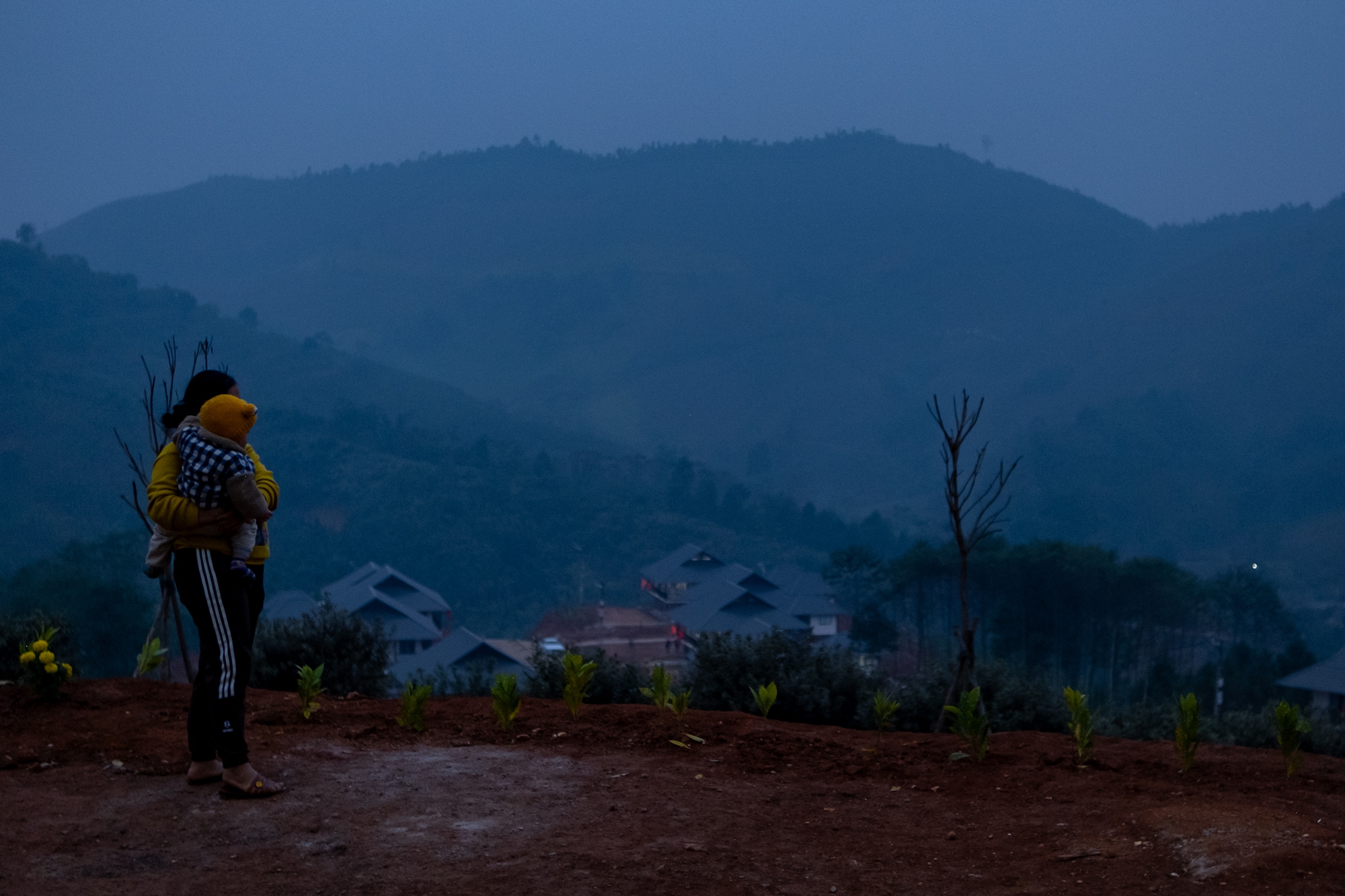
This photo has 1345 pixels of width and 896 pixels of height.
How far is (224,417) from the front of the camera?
146 inches

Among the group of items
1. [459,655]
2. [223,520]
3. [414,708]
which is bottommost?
[459,655]

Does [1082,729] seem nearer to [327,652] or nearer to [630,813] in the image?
[630,813]

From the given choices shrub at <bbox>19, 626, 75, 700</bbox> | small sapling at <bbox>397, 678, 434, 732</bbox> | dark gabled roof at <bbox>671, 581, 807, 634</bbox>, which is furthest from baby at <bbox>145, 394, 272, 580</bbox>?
dark gabled roof at <bbox>671, 581, 807, 634</bbox>

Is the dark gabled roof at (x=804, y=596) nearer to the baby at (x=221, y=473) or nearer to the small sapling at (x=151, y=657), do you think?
the small sapling at (x=151, y=657)

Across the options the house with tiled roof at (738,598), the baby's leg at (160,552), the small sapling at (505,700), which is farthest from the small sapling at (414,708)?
the house with tiled roof at (738,598)

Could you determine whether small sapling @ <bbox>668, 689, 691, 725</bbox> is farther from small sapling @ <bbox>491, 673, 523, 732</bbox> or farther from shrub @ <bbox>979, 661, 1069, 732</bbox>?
shrub @ <bbox>979, 661, 1069, 732</bbox>

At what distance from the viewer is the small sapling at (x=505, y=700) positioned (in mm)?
4922

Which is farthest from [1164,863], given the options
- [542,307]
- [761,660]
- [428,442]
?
[542,307]

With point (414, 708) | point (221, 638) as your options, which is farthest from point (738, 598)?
point (221, 638)

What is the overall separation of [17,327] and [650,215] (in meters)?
116

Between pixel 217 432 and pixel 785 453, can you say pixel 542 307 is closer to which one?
pixel 785 453

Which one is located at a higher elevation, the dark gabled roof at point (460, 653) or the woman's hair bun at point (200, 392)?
the woman's hair bun at point (200, 392)

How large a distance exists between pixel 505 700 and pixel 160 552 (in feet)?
5.73

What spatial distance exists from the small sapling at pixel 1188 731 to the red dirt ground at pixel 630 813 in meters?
0.09
